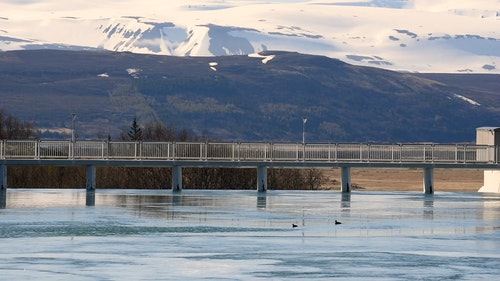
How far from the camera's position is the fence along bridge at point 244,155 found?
239 ft

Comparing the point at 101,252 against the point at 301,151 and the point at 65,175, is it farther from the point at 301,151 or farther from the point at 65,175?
the point at 65,175

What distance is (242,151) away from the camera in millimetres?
75562

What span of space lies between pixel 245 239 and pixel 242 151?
3427cm

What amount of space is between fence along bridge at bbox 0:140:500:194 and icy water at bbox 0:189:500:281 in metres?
7.89

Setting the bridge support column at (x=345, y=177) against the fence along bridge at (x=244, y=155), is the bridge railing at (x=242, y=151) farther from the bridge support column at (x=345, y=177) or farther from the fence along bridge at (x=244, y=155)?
the bridge support column at (x=345, y=177)

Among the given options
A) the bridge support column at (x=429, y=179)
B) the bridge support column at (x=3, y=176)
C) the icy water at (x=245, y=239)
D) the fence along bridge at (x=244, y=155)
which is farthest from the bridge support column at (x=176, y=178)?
the bridge support column at (x=429, y=179)

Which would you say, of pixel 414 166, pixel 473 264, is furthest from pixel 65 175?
pixel 473 264

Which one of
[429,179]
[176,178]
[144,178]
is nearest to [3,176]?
[176,178]

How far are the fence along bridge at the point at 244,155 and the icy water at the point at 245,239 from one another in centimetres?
789

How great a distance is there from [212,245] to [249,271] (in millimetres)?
6310

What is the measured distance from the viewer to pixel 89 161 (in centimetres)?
7206

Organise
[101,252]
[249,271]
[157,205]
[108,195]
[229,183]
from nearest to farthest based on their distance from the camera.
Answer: [249,271] < [101,252] < [157,205] < [108,195] < [229,183]

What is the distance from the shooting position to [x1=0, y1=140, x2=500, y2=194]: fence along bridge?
239 ft

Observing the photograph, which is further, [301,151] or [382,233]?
[301,151]
